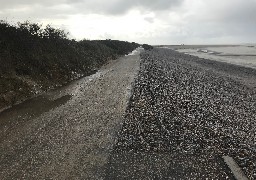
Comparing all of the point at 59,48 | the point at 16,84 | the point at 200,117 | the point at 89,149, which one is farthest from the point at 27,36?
the point at 89,149

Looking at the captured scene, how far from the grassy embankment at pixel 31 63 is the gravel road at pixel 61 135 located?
1.49 meters

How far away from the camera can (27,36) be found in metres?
35.3

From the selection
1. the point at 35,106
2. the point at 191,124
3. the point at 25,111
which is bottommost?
the point at 191,124

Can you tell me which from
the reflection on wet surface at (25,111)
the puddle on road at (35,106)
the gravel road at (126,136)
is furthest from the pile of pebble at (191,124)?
the reflection on wet surface at (25,111)

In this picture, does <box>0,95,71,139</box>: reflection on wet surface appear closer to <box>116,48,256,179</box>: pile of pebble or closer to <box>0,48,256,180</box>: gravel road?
<box>0,48,256,180</box>: gravel road

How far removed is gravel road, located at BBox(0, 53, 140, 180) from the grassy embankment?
4.89ft

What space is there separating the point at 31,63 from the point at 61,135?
16184 mm

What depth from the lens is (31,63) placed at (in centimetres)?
3147

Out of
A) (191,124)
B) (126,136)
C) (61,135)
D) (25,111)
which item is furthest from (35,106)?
(191,124)

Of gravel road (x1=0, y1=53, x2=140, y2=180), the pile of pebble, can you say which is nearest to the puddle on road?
gravel road (x1=0, y1=53, x2=140, y2=180)

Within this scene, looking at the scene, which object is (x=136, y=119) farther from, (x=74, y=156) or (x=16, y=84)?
(x=16, y=84)

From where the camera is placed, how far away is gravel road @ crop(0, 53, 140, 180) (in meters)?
12.8

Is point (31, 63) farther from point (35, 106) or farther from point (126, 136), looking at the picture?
point (126, 136)

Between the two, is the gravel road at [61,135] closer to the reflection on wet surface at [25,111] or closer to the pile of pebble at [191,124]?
the reflection on wet surface at [25,111]
